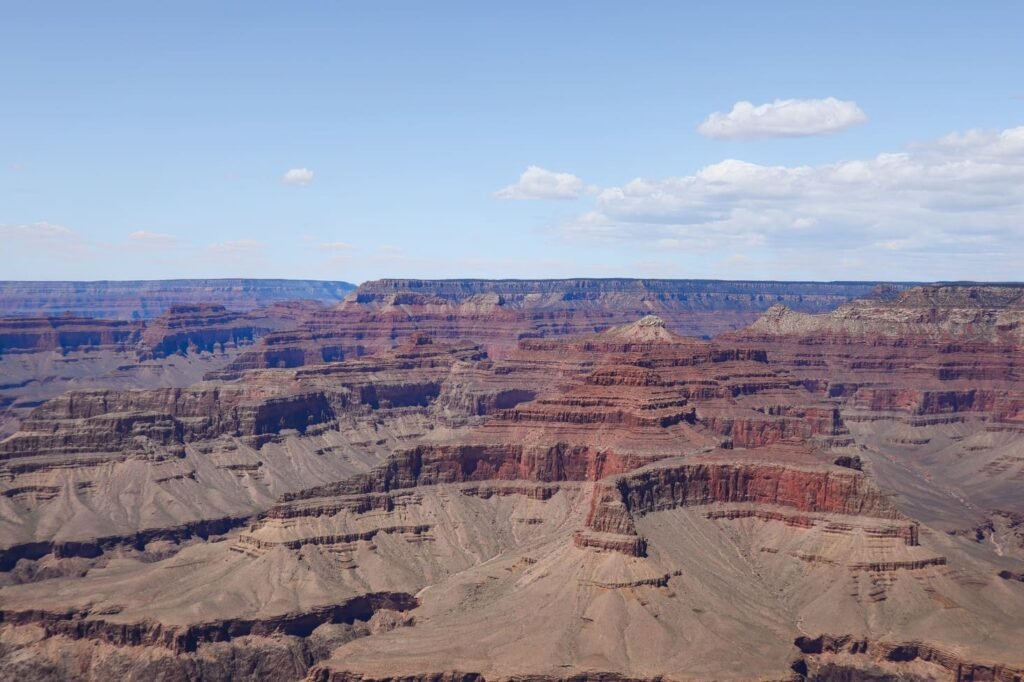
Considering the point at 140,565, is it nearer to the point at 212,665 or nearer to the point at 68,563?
the point at 68,563

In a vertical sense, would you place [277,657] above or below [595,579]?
below

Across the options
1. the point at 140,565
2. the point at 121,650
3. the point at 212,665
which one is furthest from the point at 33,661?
the point at 140,565

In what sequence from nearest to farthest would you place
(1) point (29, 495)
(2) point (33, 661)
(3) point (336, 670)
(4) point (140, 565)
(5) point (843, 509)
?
(3) point (336, 670) → (2) point (33, 661) → (5) point (843, 509) → (4) point (140, 565) → (1) point (29, 495)

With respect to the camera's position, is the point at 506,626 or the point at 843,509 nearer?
the point at 506,626

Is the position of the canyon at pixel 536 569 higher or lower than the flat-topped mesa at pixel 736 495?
lower

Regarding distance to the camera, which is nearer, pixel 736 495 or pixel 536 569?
pixel 536 569

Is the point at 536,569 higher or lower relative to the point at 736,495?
lower

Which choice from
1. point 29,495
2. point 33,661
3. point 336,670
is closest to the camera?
point 336,670

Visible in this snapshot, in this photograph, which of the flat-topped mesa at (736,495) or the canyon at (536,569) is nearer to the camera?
the canyon at (536,569)

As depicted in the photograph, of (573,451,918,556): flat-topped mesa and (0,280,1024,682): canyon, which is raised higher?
(573,451,918,556): flat-topped mesa

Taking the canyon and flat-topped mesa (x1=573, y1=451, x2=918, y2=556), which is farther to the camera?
flat-topped mesa (x1=573, y1=451, x2=918, y2=556)
